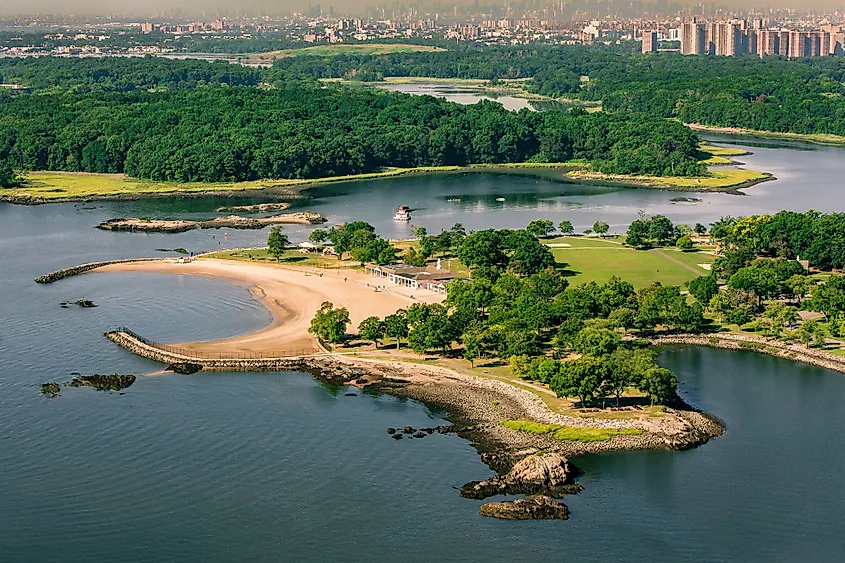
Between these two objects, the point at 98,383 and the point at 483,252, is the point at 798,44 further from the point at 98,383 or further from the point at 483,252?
the point at 98,383

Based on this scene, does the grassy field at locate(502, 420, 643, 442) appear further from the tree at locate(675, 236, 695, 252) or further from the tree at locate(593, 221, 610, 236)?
the tree at locate(593, 221, 610, 236)

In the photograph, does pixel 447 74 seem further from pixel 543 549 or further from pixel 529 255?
pixel 543 549

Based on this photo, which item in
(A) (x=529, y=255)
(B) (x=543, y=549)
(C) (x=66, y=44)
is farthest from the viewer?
(C) (x=66, y=44)

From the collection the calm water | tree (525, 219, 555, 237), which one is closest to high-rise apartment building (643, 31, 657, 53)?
tree (525, 219, 555, 237)

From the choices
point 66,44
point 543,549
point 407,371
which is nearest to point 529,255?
point 407,371

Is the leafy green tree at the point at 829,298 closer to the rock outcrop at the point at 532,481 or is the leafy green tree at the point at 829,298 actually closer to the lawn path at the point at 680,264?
the lawn path at the point at 680,264

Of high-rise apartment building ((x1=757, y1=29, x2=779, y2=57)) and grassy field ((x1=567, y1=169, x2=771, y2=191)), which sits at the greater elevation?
high-rise apartment building ((x1=757, y1=29, x2=779, y2=57))
